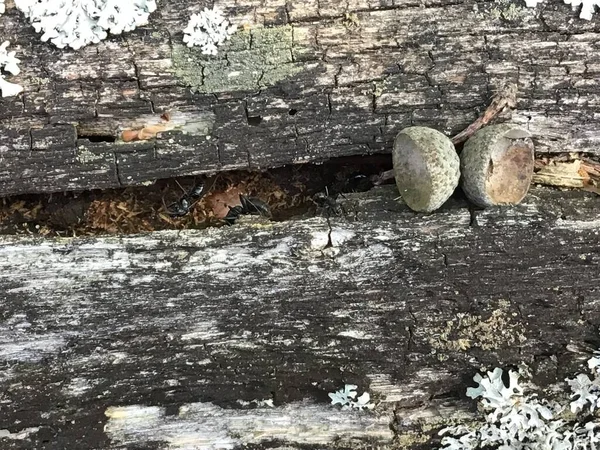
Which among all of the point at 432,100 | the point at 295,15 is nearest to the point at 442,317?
the point at 432,100

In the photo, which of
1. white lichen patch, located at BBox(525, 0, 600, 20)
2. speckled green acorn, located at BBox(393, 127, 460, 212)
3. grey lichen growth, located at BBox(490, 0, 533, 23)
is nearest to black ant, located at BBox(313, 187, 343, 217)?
speckled green acorn, located at BBox(393, 127, 460, 212)

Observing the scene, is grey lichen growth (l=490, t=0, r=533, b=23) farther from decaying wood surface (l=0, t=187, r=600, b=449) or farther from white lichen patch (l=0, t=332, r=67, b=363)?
white lichen patch (l=0, t=332, r=67, b=363)

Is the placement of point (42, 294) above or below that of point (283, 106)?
below

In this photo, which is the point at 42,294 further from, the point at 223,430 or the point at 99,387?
the point at 223,430

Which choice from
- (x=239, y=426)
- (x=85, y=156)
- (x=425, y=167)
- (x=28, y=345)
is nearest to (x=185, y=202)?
(x=85, y=156)

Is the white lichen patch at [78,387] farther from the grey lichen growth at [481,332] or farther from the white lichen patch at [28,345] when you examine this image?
the grey lichen growth at [481,332]

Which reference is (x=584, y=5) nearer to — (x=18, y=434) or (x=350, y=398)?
(x=350, y=398)
